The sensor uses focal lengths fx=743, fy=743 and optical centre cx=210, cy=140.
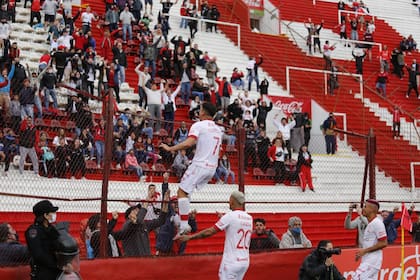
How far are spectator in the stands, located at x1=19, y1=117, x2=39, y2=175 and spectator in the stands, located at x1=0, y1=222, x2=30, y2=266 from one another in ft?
9.02

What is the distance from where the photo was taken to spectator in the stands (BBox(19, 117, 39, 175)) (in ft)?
40.5

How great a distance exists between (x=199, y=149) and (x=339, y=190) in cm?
964

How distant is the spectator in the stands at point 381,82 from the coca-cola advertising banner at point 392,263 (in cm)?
1697

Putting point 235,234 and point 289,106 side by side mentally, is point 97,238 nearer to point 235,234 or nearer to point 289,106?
point 235,234

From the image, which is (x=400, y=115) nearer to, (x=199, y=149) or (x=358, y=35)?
(x=358, y=35)

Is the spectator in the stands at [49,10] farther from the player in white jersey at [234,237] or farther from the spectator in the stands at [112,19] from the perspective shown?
the player in white jersey at [234,237]

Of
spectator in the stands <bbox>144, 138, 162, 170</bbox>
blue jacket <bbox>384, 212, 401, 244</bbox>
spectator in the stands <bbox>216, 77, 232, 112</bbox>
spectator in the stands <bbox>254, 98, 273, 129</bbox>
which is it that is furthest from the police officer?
spectator in the stands <bbox>216, 77, 232, 112</bbox>

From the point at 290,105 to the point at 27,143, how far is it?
1573 centimetres

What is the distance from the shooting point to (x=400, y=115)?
30.2 metres

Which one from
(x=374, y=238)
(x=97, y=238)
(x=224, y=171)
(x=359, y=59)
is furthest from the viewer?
(x=359, y=59)

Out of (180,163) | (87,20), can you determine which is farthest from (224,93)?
(180,163)

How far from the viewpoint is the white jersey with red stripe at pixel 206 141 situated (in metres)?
10.1

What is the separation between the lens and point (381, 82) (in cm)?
3183

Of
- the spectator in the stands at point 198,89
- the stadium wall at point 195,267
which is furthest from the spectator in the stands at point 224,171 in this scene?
the spectator in the stands at point 198,89
